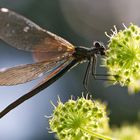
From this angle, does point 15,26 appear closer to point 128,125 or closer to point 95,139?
point 95,139

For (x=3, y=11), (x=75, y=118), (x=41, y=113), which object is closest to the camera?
(x=3, y=11)

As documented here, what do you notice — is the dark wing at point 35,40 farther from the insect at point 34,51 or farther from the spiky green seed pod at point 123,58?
the spiky green seed pod at point 123,58

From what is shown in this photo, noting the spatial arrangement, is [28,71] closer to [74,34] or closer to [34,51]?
[34,51]

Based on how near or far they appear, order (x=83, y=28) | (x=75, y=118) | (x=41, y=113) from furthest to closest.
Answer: (x=83, y=28) < (x=41, y=113) < (x=75, y=118)

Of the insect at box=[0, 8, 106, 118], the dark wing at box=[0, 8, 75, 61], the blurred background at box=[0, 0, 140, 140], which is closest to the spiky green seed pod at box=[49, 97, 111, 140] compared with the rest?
the insect at box=[0, 8, 106, 118]

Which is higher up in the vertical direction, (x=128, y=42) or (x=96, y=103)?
(x=128, y=42)

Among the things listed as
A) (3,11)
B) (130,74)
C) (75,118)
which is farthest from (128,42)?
(3,11)
